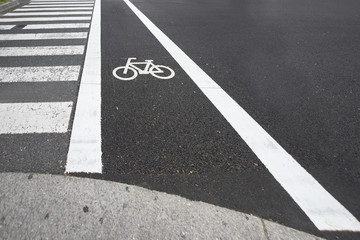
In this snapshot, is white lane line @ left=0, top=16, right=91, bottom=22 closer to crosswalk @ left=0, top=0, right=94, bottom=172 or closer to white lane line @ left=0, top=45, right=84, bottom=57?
crosswalk @ left=0, top=0, right=94, bottom=172

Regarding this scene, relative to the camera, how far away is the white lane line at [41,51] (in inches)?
185

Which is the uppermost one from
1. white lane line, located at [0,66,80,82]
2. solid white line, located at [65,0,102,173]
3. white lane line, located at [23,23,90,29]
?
white lane line, located at [23,23,90,29]

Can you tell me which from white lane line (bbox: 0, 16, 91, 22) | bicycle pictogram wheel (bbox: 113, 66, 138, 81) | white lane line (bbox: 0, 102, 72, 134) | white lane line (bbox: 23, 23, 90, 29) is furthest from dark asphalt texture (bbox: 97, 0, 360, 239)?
white lane line (bbox: 0, 16, 91, 22)

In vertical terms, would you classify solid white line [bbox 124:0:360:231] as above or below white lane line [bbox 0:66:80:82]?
below

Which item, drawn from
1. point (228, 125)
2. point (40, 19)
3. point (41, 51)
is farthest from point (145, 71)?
point (40, 19)

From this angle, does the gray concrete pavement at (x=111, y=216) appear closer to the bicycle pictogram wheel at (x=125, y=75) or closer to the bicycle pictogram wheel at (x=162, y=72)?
the bicycle pictogram wheel at (x=125, y=75)

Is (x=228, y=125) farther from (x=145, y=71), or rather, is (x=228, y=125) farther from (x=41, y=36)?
(x=41, y=36)

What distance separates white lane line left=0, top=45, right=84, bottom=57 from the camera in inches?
185

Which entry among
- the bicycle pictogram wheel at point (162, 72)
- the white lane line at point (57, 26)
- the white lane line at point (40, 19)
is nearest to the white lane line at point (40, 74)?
the bicycle pictogram wheel at point (162, 72)

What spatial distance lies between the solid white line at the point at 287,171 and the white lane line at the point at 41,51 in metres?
3.02

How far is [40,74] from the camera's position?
3.78 meters

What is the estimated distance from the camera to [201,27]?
289 inches

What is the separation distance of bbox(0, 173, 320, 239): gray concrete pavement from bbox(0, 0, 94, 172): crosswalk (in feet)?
1.15

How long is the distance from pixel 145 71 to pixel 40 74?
5.39 feet
